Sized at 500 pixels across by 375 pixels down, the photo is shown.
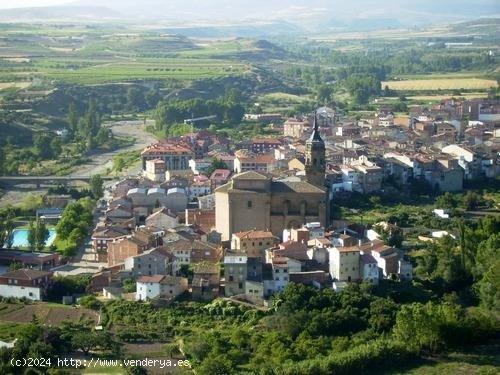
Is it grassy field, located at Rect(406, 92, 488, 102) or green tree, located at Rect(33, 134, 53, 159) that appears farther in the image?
grassy field, located at Rect(406, 92, 488, 102)

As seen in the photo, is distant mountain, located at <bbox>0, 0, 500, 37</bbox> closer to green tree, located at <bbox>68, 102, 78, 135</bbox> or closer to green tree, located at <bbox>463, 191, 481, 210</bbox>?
green tree, located at <bbox>68, 102, 78, 135</bbox>

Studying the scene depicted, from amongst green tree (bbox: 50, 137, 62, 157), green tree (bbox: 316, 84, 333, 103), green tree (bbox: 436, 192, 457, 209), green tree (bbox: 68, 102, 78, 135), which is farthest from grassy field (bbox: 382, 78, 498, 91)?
green tree (bbox: 436, 192, 457, 209)

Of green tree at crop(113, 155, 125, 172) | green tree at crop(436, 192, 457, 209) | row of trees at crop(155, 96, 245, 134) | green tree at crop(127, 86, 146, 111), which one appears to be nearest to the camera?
green tree at crop(436, 192, 457, 209)

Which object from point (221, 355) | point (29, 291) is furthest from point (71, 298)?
point (221, 355)

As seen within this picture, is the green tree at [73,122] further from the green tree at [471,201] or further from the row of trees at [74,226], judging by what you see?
the green tree at [471,201]

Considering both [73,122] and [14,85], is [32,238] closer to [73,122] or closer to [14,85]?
[73,122]

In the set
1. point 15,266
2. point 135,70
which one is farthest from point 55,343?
point 135,70

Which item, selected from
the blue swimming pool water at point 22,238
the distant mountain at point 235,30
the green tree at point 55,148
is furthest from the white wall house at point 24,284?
the distant mountain at point 235,30
